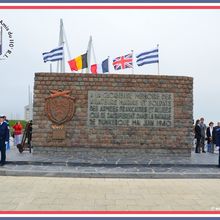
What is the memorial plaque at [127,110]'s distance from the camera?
15.1 metres

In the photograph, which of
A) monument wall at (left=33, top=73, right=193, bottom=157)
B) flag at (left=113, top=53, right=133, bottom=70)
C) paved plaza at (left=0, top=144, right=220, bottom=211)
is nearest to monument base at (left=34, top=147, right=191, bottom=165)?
monument wall at (left=33, top=73, right=193, bottom=157)

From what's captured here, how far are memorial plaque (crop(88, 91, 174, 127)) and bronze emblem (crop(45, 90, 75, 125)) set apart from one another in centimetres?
69

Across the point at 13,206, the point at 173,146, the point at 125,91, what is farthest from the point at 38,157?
the point at 13,206

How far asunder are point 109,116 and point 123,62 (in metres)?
5.89

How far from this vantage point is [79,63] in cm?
1886

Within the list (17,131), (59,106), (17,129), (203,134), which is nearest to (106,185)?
(59,106)

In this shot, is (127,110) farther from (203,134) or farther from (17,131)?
(17,131)

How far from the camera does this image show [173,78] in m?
15.5

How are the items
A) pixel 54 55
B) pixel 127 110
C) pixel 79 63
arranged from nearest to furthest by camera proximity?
pixel 127 110
pixel 54 55
pixel 79 63

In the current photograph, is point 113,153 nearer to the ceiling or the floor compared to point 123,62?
nearer to the floor

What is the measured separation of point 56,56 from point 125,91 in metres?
4.74

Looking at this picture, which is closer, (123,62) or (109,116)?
(109,116)

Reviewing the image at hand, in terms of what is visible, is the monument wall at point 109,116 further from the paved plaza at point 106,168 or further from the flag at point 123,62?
the flag at point 123,62

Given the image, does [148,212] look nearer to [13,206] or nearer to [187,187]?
[13,206]
